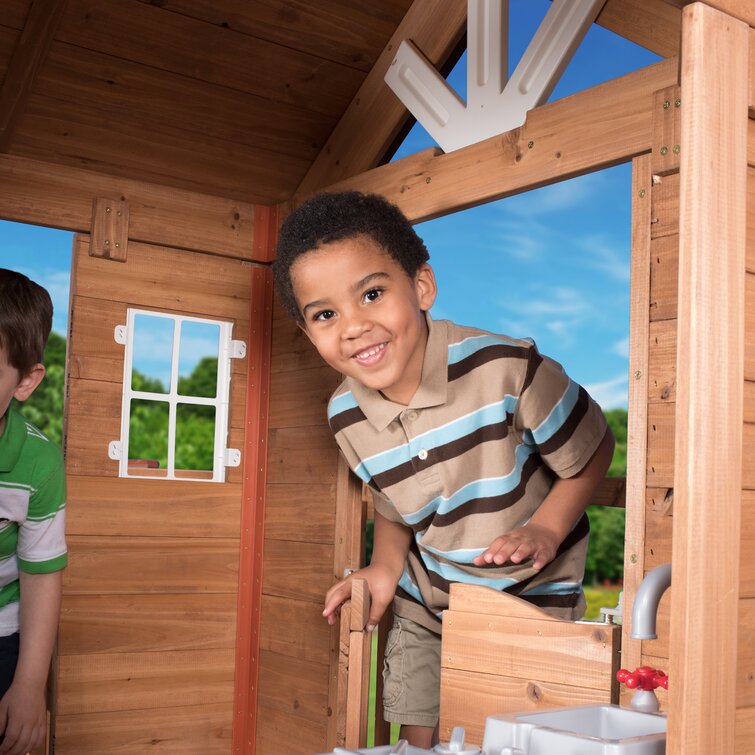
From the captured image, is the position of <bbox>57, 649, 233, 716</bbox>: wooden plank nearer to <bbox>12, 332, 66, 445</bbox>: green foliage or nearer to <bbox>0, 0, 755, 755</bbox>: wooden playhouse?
<bbox>0, 0, 755, 755</bbox>: wooden playhouse

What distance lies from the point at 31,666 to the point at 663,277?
4.64 ft

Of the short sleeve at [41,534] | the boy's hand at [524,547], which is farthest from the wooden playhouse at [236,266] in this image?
the short sleeve at [41,534]

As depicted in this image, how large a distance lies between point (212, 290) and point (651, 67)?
5.08 feet

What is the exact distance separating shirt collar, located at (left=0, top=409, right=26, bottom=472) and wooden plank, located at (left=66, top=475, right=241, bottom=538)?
0.84 metres

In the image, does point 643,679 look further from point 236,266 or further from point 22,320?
point 236,266

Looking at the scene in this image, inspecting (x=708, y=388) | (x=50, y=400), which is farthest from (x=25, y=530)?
(x=50, y=400)

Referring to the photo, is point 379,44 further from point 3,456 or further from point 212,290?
point 3,456

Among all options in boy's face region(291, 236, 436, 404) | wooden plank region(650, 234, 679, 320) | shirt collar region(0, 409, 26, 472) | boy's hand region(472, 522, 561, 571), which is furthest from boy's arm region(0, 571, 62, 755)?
wooden plank region(650, 234, 679, 320)

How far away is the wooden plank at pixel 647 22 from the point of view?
2031 mm

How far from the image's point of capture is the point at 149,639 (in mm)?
2900

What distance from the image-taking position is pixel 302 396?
299cm

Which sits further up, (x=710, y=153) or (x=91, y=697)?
(x=710, y=153)

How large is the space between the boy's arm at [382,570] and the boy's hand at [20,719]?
0.58m

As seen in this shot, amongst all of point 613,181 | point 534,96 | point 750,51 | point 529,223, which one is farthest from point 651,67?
point 529,223
